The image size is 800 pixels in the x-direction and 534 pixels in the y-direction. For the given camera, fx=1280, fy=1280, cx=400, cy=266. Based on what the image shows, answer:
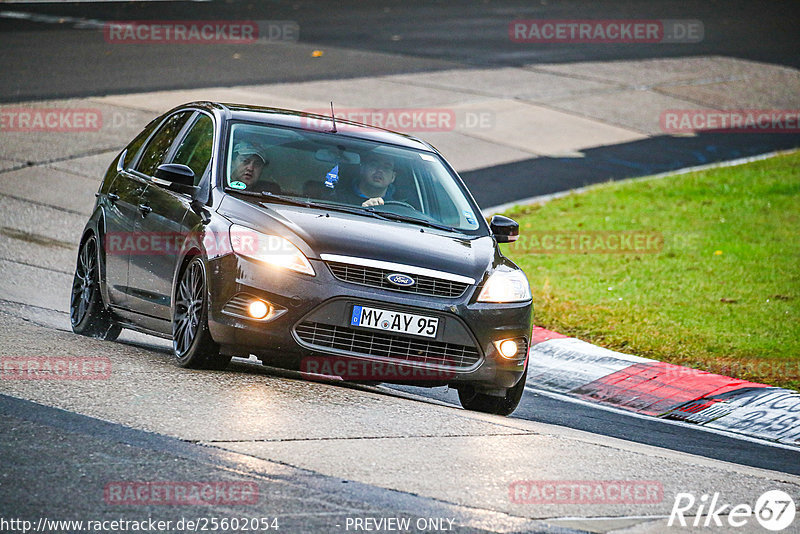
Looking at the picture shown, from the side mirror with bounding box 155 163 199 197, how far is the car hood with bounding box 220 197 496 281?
0.39 meters

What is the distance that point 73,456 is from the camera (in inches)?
218

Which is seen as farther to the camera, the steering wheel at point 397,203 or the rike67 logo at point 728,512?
the steering wheel at point 397,203

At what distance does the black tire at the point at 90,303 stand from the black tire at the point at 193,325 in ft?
5.08

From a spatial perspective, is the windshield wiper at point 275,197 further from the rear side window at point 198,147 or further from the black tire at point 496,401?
the black tire at point 496,401

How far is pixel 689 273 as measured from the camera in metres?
13.4

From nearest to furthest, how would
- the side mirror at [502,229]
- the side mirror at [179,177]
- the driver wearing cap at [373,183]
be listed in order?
the side mirror at [179,177], the driver wearing cap at [373,183], the side mirror at [502,229]

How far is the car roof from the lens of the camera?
8.62m

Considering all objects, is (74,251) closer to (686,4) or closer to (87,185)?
(87,185)

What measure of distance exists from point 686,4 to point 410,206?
31266 millimetres

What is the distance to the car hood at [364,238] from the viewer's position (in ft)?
24.1

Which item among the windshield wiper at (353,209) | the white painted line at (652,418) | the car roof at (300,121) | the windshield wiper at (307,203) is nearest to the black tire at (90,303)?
the car roof at (300,121)

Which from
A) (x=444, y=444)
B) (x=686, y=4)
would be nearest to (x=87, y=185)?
(x=444, y=444)

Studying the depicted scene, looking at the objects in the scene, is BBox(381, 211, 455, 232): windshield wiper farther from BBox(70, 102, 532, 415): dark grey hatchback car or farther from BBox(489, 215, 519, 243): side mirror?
BBox(489, 215, 519, 243): side mirror

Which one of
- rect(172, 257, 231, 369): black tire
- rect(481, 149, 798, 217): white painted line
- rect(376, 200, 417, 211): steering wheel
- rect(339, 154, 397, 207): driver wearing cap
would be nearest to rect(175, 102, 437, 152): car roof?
rect(339, 154, 397, 207): driver wearing cap
